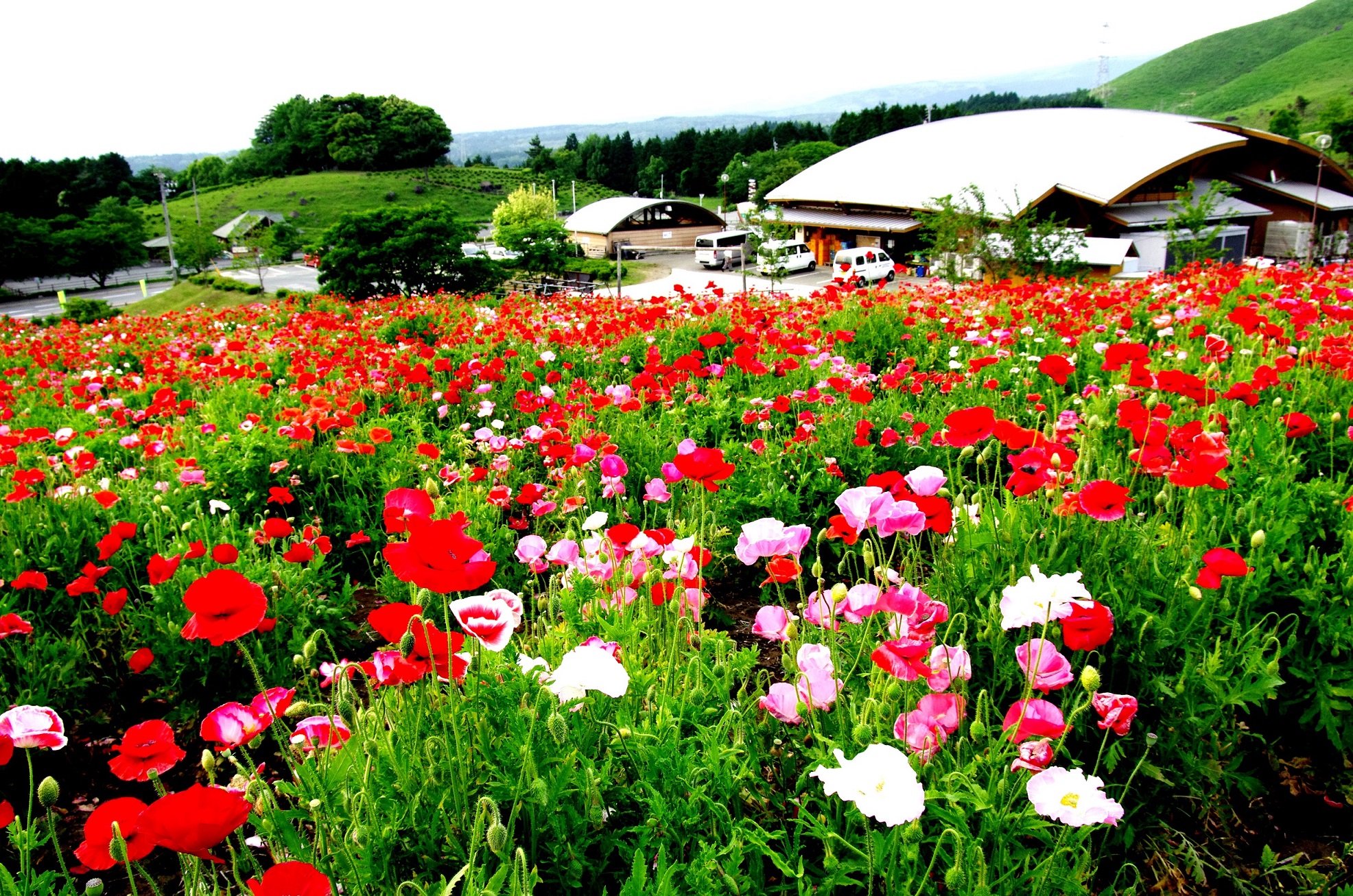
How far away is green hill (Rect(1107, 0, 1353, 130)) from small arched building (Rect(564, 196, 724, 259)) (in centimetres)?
5608

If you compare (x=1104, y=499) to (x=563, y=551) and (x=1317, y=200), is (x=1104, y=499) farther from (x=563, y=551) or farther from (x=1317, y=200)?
(x=1317, y=200)

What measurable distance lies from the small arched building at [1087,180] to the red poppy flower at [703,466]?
28.7m

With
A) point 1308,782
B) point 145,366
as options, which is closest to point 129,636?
point 1308,782

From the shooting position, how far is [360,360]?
6066 millimetres

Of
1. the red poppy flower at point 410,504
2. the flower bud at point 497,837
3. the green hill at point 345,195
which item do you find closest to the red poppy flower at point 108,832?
the flower bud at point 497,837

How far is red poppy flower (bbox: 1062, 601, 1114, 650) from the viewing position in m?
1.46

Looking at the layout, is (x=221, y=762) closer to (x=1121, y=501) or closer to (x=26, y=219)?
(x=1121, y=501)

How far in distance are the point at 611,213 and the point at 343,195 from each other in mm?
35603

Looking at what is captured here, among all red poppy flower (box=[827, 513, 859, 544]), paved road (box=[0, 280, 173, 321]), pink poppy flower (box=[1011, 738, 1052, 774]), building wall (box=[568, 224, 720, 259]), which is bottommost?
paved road (box=[0, 280, 173, 321])

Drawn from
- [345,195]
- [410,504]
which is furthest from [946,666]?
[345,195]

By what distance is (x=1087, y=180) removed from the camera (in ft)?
96.1

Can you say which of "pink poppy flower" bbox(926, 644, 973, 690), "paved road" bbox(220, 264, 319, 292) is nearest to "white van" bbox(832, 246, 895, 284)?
"paved road" bbox(220, 264, 319, 292)

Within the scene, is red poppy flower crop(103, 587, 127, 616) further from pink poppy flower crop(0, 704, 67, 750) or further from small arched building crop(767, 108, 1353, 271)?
small arched building crop(767, 108, 1353, 271)

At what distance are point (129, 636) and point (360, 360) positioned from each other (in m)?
3.41
